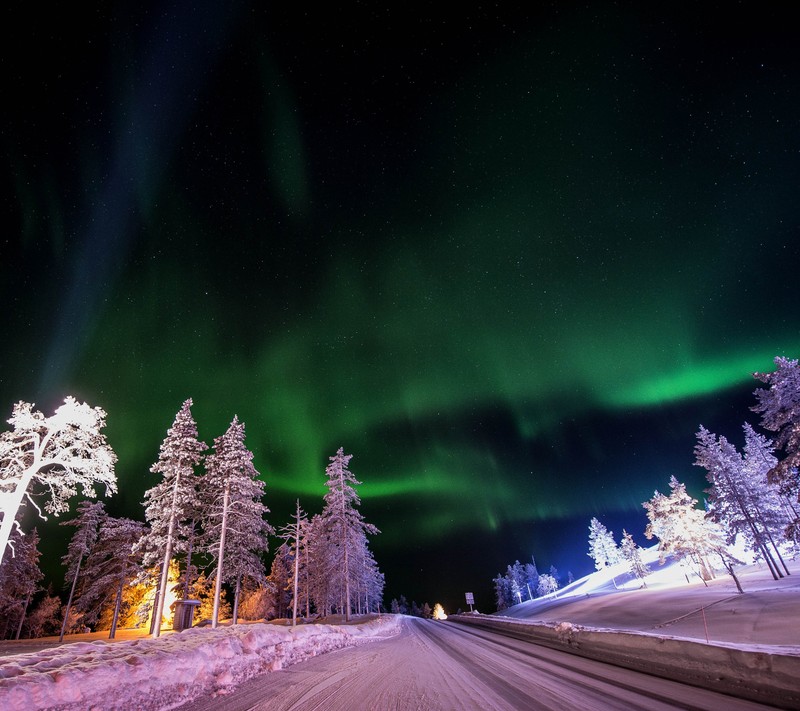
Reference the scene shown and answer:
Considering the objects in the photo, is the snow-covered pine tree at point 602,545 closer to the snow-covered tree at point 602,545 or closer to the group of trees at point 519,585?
the snow-covered tree at point 602,545

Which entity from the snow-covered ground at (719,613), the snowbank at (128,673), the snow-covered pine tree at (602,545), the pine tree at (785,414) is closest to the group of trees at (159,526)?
the snowbank at (128,673)

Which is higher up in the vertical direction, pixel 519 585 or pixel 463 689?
pixel 463 689

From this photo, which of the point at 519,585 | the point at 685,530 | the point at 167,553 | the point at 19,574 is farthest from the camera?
the point at 519,585

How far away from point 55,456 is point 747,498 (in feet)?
175

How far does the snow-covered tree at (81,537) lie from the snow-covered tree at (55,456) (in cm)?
2648

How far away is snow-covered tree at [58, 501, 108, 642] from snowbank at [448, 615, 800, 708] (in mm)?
43701

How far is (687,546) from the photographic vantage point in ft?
140

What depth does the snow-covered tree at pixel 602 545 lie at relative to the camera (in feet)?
260

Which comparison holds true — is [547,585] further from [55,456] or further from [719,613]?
[55,456]

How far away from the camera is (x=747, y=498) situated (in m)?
36.8

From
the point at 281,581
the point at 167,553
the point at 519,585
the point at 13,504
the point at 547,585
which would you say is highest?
the point at 13,504

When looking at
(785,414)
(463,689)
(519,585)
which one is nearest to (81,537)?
(463,689)

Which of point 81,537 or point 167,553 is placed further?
point 81,537

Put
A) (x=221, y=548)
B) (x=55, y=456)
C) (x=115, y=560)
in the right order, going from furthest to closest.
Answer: (x=115, y=560), (x=221, y=548), (x=55, y=456)
